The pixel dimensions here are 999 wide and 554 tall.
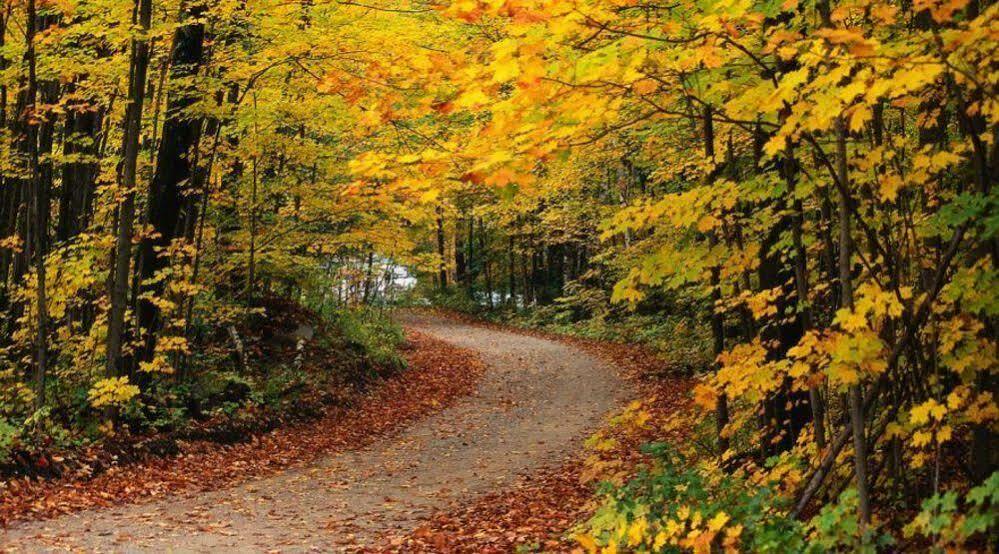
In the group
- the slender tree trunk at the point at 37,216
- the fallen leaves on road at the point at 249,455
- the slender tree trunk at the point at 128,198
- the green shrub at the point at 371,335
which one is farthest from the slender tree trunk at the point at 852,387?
the green shrub at the point at 371,335

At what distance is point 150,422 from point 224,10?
5921mm

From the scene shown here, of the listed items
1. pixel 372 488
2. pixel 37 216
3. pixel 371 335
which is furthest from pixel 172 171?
pixel 371 335

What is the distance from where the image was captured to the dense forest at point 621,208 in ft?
12.7

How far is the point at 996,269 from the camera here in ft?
12.7

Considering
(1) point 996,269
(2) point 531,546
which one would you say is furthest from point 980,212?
(2) point 531,546

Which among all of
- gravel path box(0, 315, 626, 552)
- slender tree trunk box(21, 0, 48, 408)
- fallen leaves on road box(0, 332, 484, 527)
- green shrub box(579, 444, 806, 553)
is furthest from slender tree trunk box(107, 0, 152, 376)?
green shrub box(579, 444, 806, 553)

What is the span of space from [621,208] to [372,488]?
479 cm

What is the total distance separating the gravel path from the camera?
7078mm

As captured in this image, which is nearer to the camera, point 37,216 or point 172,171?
point 37,216

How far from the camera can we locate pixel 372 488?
9562 millimetres

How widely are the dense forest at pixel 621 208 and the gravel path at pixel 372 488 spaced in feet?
6.31

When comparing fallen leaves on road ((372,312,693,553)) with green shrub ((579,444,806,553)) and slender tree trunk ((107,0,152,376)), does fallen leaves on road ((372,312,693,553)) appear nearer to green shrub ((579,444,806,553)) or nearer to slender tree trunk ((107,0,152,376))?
green shrub ((579,444,806,553))

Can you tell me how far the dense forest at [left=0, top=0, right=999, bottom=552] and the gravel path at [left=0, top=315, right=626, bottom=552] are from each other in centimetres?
192

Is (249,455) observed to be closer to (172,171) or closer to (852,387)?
(172,171)
